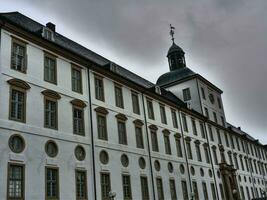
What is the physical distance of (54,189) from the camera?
2134cm

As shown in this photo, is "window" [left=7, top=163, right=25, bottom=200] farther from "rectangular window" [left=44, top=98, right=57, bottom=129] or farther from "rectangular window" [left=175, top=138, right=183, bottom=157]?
"rectangular window" [left=175, top=138, right=183, bottom=157]

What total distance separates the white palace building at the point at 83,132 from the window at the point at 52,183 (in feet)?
0.20

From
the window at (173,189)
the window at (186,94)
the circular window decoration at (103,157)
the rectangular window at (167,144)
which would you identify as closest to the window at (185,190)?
the window at (173,189)

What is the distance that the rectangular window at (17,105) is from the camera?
20.5 metres

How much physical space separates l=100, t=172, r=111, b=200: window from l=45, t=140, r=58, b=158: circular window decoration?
4.60 m

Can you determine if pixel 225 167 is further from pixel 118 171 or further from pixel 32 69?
pixel 32 69

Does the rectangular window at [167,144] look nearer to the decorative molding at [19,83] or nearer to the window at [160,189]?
the window at [160,189]

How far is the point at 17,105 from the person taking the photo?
20875 millimetres

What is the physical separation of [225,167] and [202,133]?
5914mm

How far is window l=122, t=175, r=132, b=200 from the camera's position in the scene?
89.9 feet

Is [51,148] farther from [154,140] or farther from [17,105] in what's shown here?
[154,140]

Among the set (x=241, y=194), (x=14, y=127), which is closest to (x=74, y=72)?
(x=14, y=127)

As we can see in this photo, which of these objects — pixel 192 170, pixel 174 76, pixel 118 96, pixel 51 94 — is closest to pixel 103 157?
pixel 51 94

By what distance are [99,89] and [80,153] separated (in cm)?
634
